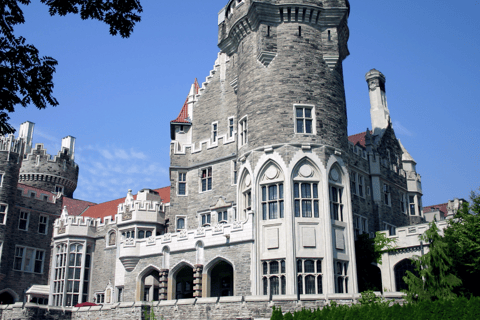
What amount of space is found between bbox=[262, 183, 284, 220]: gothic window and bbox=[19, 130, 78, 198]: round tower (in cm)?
3141

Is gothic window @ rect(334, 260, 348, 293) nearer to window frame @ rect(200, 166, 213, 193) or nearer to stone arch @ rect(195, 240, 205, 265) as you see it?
stone arch @ rect(195, 240, 205, 265)

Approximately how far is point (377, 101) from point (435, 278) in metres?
24.9

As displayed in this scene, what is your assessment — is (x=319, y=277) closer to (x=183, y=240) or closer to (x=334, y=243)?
(x=334, y=243)

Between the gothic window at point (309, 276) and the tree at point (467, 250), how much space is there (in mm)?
6104

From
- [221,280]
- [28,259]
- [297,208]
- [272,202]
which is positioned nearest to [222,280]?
[221,280]

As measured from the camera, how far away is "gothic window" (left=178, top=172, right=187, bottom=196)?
115ft

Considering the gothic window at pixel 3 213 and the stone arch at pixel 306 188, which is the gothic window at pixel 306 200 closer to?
the stone arch at pixel 306 188

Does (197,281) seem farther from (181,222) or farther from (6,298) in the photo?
(6,298)

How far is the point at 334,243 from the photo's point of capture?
87.0 feet

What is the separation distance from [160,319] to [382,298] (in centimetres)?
1036

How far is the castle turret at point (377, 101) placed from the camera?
42303 mm

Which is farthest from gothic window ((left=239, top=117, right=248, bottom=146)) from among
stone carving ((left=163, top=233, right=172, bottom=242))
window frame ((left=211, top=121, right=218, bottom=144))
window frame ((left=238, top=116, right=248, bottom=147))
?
stone carving ((left=163, top=233, right=172, bottom=242))

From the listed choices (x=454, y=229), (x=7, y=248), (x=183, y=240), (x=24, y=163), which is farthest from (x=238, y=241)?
(x=24, y=163)

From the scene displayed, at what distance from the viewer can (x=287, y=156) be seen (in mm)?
27141
